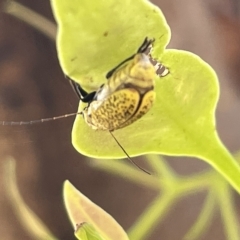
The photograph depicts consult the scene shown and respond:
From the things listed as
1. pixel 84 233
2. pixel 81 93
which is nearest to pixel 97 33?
pixel 81 93

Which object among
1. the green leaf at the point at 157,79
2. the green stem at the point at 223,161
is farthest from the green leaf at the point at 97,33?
the green stem at the point at 223,161

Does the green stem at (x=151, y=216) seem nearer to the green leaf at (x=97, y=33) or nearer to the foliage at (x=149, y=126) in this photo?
the foliage at (x=149, y=126)

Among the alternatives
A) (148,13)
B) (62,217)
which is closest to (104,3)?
(148,13)

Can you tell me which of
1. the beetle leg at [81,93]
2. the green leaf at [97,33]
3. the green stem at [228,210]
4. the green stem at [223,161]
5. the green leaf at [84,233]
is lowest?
the green leaf at [84,233]

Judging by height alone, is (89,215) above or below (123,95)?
below

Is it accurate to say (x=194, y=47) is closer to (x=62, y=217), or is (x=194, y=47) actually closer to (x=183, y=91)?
(x=183, y=91)

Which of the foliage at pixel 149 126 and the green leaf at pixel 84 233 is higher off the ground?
the foliage at pixel 149 126

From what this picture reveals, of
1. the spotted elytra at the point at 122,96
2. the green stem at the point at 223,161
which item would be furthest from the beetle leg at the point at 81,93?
the green stem at the point at 223,161

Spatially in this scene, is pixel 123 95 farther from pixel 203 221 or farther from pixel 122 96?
pixel 203 221
